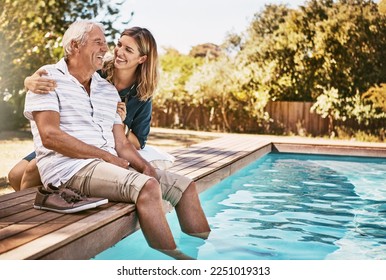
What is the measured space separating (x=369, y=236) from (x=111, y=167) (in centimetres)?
240

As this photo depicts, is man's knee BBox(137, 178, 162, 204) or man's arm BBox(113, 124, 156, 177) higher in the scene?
man's arm BBox(113, 124, 156, 177)

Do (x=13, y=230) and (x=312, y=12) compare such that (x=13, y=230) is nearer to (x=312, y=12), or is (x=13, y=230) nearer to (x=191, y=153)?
(x=191, y=153)

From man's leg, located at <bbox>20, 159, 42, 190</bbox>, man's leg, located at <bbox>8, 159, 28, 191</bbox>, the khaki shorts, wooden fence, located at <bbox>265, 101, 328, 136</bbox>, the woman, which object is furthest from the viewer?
wooden fence, located at <bbox>265, 101, 328, 136</bbox>

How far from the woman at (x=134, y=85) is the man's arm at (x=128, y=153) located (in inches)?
4.1

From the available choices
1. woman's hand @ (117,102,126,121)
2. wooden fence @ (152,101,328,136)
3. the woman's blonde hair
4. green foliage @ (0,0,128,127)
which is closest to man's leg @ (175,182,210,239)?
woman's hand @ (117,102,126,121)

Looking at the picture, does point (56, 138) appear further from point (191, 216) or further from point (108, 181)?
Answer: point (191, 216)

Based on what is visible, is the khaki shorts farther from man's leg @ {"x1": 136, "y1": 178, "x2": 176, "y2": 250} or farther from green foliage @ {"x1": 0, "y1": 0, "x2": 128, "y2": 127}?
green foliage @ {"x1": 0, "y1": 0, "x2": 128, "y2": 127}

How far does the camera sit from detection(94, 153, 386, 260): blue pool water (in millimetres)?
3703

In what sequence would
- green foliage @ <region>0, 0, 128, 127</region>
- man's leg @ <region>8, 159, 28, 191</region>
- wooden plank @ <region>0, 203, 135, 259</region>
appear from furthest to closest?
green foliage @ <region>0, 0, 128, 127</region>
man's leg @ <region>8, 159, 28, 191</region>
wooden plank @ <region>0, 203, 135, 259</region>

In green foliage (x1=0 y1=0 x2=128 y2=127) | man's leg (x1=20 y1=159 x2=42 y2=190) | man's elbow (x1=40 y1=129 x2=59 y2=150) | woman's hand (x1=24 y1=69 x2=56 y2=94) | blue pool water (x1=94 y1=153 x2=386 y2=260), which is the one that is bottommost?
blue pool water (x1=94 y1=153 x2=386 y2=260)

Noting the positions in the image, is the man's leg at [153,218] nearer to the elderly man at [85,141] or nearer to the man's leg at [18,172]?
the elderly man at [85,141]

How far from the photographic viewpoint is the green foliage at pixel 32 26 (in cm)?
805

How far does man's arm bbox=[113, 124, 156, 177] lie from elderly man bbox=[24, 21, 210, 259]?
0.14m

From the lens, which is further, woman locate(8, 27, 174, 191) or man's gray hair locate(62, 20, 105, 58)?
woman locate(8, 27, 174, 191)
